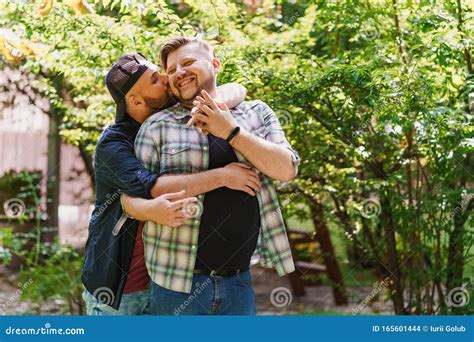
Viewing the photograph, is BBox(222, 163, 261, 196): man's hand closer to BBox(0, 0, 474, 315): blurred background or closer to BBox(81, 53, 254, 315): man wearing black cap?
BBox(81, 53, 254, 315): man wearing black cap

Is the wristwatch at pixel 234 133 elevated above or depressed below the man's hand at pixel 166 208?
above

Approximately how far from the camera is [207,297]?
8.30 ft

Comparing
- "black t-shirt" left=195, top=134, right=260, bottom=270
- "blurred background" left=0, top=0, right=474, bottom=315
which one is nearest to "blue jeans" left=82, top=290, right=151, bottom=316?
"black t-shirt" left=195, top=134, right=260, bottom=270

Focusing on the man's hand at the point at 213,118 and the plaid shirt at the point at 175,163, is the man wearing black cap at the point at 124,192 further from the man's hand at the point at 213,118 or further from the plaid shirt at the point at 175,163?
the man's hand at the point at 213,118

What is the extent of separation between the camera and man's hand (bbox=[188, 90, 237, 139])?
2477 millimetres

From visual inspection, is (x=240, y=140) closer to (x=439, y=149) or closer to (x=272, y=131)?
(x=272, y=131)

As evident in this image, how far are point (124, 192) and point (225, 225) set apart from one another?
0.39 m

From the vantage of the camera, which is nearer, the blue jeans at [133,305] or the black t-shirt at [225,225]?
the black t-shirt at [225,225]

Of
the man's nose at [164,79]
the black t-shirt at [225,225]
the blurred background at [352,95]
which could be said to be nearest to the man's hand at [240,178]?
the black t-shirt at [225,225]

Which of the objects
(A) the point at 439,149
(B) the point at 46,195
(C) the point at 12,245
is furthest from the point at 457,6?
(B) the point at 46,195

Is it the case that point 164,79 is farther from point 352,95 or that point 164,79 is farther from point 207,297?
point 352,95

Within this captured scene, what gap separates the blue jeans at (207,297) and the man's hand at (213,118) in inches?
20.8

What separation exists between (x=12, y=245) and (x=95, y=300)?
278 centimetres

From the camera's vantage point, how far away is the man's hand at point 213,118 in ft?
8.13
